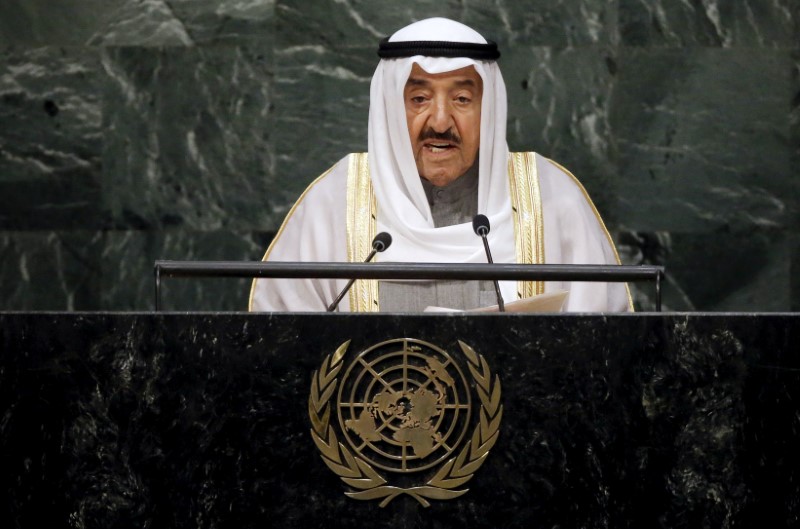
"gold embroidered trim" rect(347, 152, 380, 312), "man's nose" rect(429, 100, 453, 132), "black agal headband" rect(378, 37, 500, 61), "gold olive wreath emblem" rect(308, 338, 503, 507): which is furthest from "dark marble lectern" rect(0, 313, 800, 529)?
"black agal headband" rect(378, 37, 500, 61)

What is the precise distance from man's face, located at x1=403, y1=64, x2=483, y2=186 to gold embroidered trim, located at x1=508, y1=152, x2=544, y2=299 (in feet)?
Answer: 0.65

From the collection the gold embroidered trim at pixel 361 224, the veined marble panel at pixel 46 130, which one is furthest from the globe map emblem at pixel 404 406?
the veined marble panel at pixel 46 130

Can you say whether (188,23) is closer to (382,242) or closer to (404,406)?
(382,242)

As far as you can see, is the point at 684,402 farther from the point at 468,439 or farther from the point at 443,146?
the point at 443,146

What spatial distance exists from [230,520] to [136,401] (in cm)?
39

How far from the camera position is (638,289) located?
754cm

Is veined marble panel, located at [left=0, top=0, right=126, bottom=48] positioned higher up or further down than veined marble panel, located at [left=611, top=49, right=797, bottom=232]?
higher up

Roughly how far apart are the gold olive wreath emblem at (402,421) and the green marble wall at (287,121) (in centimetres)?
320

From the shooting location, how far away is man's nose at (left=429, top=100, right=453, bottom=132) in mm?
6133

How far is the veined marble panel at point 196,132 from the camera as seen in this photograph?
7.46 meters

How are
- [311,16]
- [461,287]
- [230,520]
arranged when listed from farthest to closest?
[311,16] → [461,287] → [230,520]

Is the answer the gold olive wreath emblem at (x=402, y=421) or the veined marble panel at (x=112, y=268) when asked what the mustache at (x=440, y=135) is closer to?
the veined marble panel at (x=112, y=268)

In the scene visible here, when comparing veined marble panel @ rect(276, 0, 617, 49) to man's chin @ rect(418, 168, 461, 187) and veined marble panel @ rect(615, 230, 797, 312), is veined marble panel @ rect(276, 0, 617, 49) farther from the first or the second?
man's chin @ rect(418, 168, 461, 187)

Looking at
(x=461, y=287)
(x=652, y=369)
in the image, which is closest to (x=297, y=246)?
(x=461, y=287)
